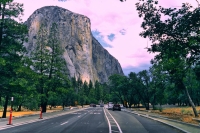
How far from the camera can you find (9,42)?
2373 centimetres

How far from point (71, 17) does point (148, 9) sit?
609 feet

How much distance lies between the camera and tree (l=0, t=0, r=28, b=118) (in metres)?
23.0

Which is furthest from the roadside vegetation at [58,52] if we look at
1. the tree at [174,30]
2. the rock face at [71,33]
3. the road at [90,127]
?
the rock face at [71,33]

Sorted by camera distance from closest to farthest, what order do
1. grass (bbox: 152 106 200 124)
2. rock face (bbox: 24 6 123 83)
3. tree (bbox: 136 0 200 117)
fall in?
tree (bbox: 136 0 200 117) → grass (bbox: 152 106 200 124) → rock face (bbox: 24 6 123 83)

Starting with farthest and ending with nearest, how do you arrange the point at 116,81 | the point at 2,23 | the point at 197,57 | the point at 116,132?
the point at 116,81
the point at 2,23
the point at 197,57
the point at 116,132

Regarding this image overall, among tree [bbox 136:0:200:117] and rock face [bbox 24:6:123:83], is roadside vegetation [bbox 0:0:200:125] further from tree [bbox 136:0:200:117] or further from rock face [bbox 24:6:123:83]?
rock face [bbox 24:6:123:83]

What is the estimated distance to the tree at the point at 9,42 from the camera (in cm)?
2298

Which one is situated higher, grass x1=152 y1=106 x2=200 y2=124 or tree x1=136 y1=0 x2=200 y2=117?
tree x1=136 y1=0 x2=200 y2=117

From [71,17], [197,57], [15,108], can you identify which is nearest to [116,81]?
[15,108]

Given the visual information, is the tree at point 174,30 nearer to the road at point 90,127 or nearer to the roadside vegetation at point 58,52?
the roadside vegetation at point 58,52

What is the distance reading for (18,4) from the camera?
78.9 feet

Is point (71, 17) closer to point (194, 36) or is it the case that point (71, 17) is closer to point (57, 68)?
point (57, 68)

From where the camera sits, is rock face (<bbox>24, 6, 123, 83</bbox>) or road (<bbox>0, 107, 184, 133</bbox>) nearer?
road (<bbox>0, 107, 184, 133</bbox>)

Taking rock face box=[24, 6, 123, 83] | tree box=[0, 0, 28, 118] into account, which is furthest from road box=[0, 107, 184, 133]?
rock face box=[24, 6, 123, 83]
